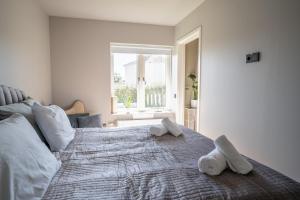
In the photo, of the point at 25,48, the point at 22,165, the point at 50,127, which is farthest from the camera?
the point at 25,48

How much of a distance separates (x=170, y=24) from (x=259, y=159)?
9.70ft

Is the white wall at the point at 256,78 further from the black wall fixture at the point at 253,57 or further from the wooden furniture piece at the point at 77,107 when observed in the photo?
the wooden furniture piece at the point at 77,107

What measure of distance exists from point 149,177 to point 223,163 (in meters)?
0.44

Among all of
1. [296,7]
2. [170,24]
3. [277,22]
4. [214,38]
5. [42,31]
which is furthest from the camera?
[170,24]

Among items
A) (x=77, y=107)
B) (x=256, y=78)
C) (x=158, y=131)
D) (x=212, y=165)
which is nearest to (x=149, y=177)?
(x=212, y=165)

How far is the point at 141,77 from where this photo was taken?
412 cm

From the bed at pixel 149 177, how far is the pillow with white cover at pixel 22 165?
0.06 m

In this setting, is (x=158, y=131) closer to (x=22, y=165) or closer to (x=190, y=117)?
(x=22, y=165)

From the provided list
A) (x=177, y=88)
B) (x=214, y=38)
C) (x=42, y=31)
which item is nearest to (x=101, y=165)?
(x=214, y=38)

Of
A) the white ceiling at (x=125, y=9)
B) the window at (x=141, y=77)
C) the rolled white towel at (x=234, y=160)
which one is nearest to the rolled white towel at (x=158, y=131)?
the rolled white towel at (x=234, y=160)

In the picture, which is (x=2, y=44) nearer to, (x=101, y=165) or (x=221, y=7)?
(x=101, y=165)

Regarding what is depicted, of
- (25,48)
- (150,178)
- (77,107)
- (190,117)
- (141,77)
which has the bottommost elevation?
(190,117)

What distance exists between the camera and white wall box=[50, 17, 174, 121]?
3.45 meters

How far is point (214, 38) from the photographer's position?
2.63m
